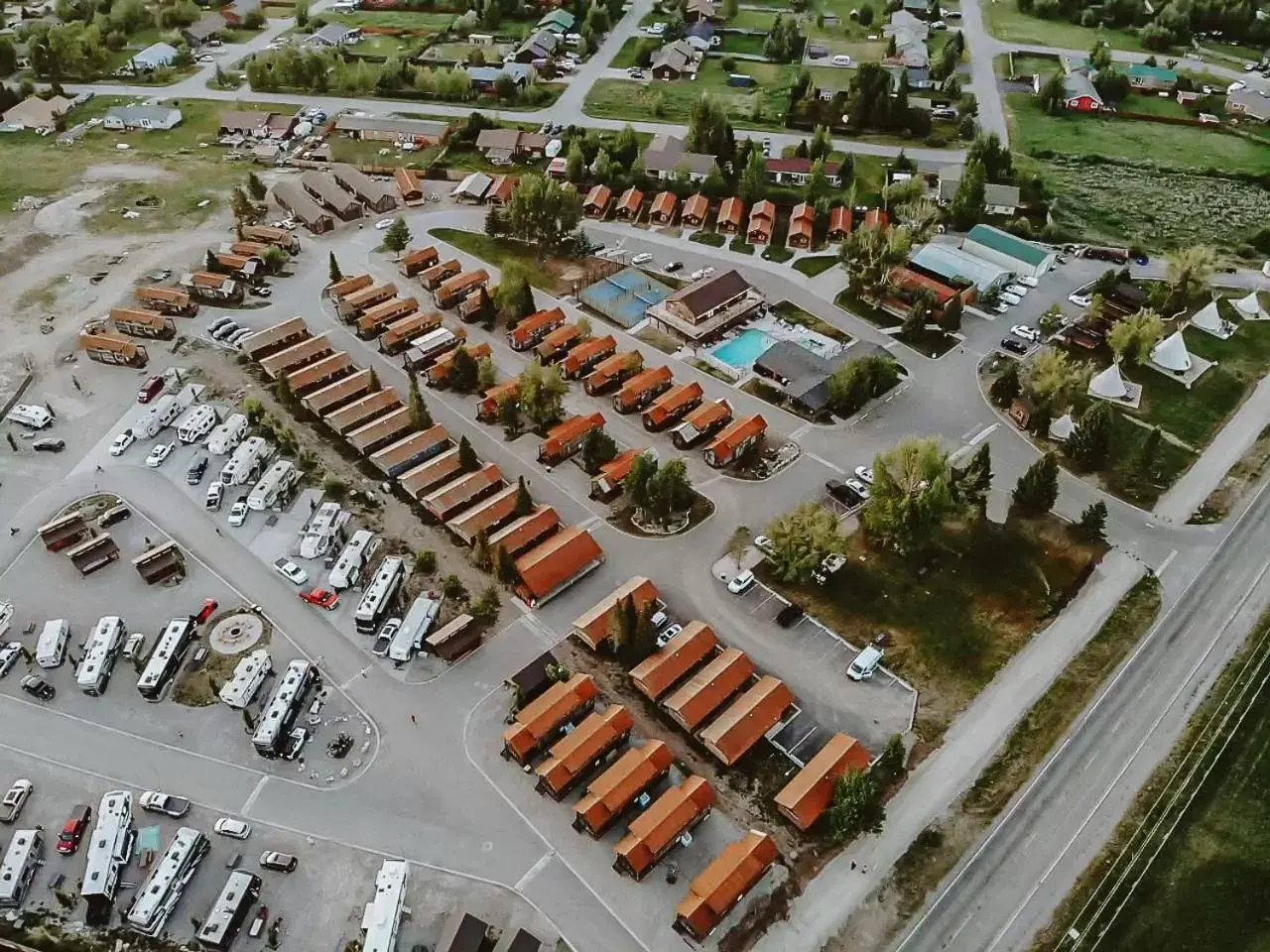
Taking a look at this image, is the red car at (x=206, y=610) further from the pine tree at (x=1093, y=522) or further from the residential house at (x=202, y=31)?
the residential house at (x=202, y=31)

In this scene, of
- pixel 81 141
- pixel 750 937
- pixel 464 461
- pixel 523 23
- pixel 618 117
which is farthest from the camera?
pixel 523 23

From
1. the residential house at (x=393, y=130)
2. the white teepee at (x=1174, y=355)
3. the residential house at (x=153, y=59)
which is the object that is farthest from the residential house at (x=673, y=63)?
the white teepee at (x=1174, y=355)

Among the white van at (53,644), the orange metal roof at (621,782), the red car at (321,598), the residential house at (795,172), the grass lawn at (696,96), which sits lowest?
the white van at (53,644)

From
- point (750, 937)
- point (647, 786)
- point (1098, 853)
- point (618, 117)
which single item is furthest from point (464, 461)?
point (618, 117)

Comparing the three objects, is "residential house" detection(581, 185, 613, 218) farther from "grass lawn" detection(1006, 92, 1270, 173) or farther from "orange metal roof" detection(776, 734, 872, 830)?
"orange metal roof" detection(776, 734, 872, 830)

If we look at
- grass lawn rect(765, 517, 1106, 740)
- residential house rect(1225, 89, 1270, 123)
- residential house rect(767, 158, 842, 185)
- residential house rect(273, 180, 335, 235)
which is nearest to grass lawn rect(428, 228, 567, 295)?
residential house rect(273, 180, 335, 235)

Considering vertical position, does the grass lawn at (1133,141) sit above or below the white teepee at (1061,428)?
above

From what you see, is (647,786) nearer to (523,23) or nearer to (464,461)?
(464,461)
